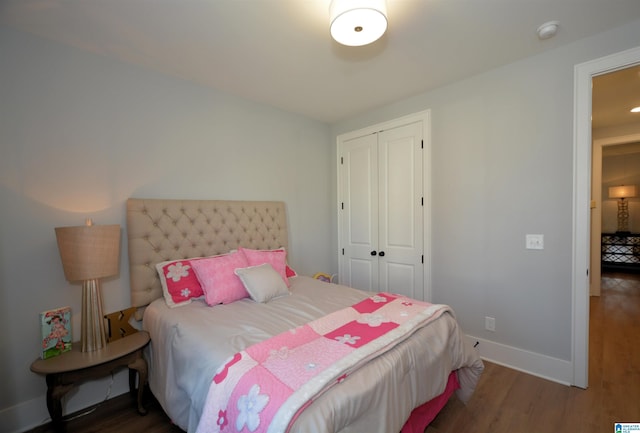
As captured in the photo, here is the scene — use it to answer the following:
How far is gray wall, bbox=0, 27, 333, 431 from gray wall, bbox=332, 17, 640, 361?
2180 millimetres

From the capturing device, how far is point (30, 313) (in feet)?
5.91

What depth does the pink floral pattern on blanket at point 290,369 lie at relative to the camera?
3.32 feet

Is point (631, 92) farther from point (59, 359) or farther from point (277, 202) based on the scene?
point (59, 359)

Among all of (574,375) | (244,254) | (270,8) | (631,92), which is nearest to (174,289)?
(244,254)

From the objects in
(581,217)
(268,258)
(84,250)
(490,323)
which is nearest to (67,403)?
(84,250)

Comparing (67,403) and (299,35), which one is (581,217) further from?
(67,403)

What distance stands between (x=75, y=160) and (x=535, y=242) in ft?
11.9

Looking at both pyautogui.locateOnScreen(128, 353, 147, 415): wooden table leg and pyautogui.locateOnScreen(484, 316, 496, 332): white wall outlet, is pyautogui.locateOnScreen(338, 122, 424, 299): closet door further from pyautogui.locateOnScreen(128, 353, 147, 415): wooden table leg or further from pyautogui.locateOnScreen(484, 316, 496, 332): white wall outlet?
pyautogui.locateOnScreen(128, 353, 147, 415): wooden table leg

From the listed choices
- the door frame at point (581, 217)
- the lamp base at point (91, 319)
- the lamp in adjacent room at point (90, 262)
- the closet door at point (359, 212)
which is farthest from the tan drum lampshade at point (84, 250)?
the door frame at point (581, 217)

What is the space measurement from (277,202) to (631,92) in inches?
158

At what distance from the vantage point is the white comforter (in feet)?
3.61

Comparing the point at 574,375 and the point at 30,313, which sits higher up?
the point at 30,313

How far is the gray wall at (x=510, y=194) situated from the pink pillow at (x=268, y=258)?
5.16ft

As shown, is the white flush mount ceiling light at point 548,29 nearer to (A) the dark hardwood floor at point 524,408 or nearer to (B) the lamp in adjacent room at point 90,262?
(A) the dark hardwood floor at point 524,408
